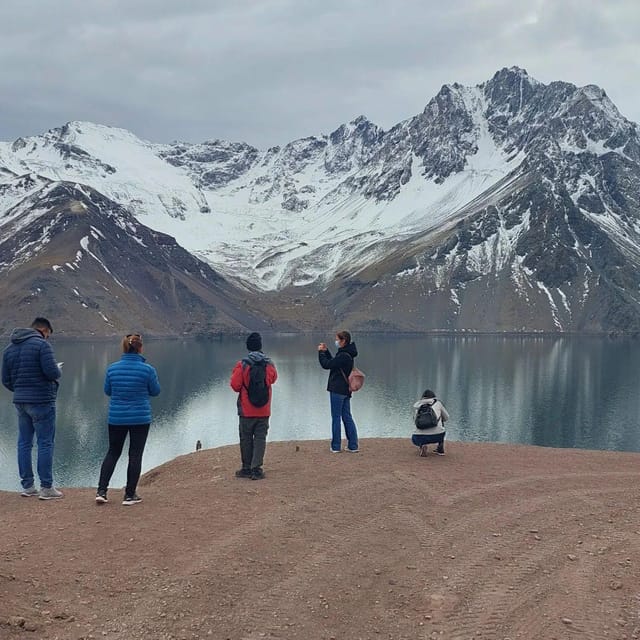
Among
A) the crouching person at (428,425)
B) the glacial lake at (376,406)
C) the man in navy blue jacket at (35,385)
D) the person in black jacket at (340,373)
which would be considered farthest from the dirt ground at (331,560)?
the glacial lake at (376,406)

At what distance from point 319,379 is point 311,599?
107 m

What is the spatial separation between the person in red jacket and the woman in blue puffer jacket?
2.51 metres

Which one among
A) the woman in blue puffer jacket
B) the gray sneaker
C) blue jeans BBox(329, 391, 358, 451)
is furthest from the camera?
blue jeans BBox(329, 391, 358, 451)

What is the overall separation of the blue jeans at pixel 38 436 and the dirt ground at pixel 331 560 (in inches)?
29.1

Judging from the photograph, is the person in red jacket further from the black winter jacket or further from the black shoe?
the black winter jacket

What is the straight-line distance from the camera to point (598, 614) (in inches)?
383

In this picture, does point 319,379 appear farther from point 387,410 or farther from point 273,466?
point 273,466

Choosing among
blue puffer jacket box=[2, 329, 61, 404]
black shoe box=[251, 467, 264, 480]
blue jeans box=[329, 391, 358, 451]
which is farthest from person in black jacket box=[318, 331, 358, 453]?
blue puffer jacket box=[2, 329, 61, 404]

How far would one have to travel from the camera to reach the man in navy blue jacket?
15727 mm

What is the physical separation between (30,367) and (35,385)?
41cm

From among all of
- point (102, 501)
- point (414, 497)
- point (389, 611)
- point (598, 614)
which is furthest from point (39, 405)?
point (598, 614)

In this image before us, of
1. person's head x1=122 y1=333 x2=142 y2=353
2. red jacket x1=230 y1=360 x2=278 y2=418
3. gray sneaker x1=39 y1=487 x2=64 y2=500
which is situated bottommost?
gray sneaker x1=39 y1=487 x2=64 y2=500

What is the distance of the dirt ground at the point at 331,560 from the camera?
9492 millimetres

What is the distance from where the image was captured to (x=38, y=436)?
1622 centimetres
